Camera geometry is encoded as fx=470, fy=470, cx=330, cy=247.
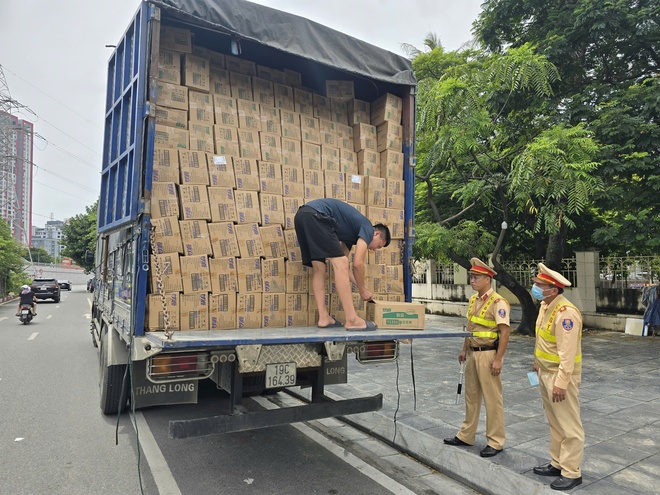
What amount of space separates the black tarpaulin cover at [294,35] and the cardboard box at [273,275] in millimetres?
1768

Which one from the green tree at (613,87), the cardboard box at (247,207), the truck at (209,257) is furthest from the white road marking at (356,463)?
the green tree at (613,87)

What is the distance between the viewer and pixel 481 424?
473 cm

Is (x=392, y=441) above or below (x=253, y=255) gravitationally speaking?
A: below

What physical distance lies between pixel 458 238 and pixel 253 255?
23.6 ft

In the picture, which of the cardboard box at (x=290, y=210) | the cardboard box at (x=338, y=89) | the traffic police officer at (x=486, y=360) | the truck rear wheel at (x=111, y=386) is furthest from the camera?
the truck rear wheel at (x=111, y=386)

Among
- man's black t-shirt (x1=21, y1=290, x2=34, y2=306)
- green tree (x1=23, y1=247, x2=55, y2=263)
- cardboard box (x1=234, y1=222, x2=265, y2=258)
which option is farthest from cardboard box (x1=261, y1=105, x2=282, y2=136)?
green tree (x1=23, y1=247, x2=55, y2=263)

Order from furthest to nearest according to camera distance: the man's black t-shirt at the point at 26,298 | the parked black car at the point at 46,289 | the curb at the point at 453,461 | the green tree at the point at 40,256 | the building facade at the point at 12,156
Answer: the green tree at the point at 40,256 → the parked black car at the point at 46,289 → the building facade at the point at 12,156 → the man's black t-shirt at the point at 26,298 → the curb at the point at 453,461

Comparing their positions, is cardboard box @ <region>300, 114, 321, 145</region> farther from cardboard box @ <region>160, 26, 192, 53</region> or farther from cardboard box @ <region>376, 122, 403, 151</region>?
cardboard box @ <region>160, 26, 192, 53</region>

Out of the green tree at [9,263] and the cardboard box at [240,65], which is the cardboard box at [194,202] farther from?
the green tree at [9,263]

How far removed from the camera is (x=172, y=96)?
150 inches

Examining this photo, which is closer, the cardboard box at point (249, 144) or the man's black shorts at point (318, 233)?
the man's black shorts at point (318, 233)

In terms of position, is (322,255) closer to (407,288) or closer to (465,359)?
(407,288)

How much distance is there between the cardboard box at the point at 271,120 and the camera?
14.2 feet

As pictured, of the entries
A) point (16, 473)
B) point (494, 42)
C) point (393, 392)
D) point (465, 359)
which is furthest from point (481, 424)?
point (494, 42)
